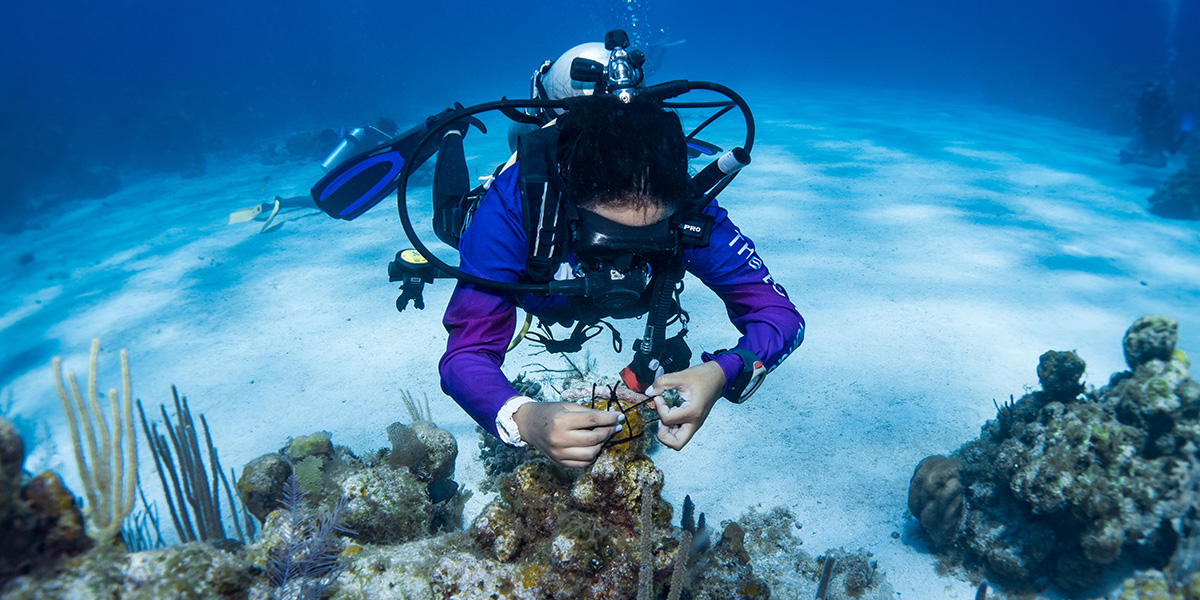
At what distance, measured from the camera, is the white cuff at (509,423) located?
1.87m

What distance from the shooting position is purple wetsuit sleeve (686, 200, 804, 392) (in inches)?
96.4

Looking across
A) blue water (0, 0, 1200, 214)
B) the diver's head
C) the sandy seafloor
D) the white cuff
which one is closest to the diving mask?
the diver's head

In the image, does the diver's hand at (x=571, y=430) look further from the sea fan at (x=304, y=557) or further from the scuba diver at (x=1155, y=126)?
the scuba diver at (x=1155, y=126)

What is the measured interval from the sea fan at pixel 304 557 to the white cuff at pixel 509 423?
3.07 ft

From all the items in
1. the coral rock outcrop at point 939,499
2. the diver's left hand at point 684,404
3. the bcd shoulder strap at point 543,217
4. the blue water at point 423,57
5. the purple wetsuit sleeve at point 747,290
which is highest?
the blue water at point 423,57

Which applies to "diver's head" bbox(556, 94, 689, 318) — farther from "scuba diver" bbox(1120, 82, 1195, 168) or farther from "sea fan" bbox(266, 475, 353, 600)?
"scuba diver" bbox(1120, 82, 1195, 168)

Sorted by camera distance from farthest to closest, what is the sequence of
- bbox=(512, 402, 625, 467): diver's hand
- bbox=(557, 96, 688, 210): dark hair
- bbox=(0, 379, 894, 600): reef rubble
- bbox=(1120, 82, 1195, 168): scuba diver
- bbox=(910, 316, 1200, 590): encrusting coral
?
bbox=(1120, 82, 1195, 168): scuba diver → bbox=(910, 316, 1200, 590): encrusting coral → bbox=(557, 96, 688, 210): dark hair → bbox=(512, 402, 625, 467): diver's hand → bbox=(0, 379, 894, 600): reef rubble

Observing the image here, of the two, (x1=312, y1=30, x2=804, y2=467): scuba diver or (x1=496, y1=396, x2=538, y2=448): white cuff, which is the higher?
(x1=312, y1=30, x2=804, y2=467): scuba diver

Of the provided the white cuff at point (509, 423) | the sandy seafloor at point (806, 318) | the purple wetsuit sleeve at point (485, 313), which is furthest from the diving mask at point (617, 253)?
the sandy seafloor at point (806, 318)

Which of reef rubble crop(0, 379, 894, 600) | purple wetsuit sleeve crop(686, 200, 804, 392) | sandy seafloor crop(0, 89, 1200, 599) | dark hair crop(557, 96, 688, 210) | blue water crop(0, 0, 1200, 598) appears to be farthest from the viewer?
blue water crop(0, 0, 1200, 598)

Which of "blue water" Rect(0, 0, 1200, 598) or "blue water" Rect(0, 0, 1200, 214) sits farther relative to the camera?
"blue water" Rect(0, 0, 1200, 214)

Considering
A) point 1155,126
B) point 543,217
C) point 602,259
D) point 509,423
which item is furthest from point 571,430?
point 1155,126

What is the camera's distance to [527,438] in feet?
5.96

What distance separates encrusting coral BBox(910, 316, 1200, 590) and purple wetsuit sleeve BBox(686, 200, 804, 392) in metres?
2.35
